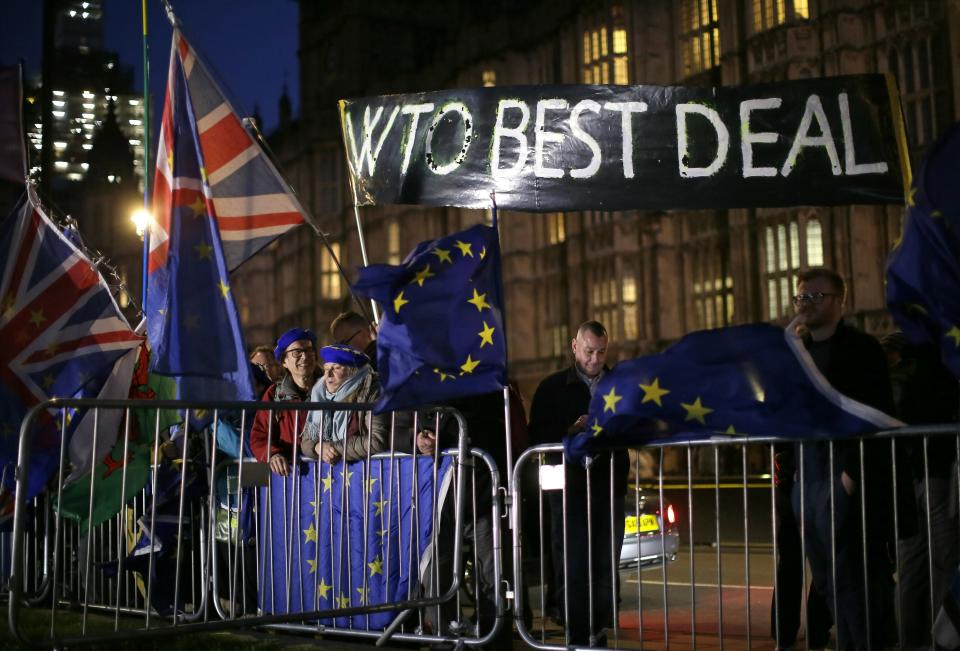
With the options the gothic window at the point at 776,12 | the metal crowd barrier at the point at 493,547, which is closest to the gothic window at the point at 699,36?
the gothic window at the point at 776,12

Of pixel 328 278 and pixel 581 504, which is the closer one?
pixel 581 504

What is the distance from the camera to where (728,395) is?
205 inches

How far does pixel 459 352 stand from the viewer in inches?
232

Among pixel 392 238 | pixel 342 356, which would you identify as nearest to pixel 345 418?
pixel 342 356

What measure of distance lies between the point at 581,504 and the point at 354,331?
6.98 ft

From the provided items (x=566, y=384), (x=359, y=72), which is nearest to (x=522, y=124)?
(x=566, y=384)

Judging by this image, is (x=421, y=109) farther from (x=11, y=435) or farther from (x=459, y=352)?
(x=11, y=435)

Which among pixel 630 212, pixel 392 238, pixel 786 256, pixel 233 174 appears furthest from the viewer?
pixel 392 238

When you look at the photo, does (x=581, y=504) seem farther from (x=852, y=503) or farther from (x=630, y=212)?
(x=630, y=212)

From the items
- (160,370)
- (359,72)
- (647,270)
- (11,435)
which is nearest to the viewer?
(160,370)

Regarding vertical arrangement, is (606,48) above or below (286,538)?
above

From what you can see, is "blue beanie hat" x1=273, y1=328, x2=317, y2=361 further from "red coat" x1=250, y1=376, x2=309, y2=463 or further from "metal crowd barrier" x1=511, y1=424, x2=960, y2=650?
"metal crowd barrier" x1=511, y1=424, x2=960, y2=650

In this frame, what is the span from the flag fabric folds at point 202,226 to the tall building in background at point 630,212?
17.1 meters

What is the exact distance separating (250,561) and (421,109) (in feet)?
8.93
